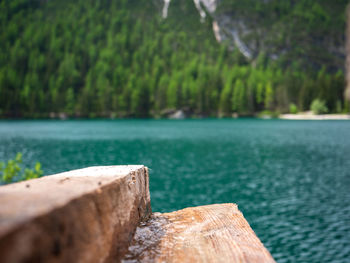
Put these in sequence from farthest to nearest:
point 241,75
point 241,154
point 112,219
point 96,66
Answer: point 96,66 → point 241,75 → point 241,154 → point 112,219

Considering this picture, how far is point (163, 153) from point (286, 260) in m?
23.6

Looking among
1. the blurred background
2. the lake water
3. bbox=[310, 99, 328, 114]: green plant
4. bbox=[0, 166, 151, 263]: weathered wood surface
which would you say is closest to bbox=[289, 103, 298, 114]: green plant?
the blurred background

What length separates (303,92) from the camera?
4825 inches

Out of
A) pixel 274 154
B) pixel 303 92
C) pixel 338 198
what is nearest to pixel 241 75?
pixel 303 92

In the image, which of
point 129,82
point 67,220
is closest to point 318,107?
point 129,82

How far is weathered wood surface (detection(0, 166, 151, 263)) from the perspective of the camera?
4.13 ft

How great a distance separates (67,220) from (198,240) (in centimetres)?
155

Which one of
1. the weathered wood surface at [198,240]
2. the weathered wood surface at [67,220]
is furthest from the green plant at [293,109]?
the weathered wood surface at [67,220]

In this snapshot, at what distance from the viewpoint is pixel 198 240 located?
8.90 ft

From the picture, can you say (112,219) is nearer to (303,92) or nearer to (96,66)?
(303,92)

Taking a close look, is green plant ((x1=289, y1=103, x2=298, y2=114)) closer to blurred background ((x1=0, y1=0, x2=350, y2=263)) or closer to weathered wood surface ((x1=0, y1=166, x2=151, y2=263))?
blurred background ((x1=0, y1=0, x2=350, y2=263))

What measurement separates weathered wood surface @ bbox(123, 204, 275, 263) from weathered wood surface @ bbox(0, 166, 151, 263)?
0.26 m

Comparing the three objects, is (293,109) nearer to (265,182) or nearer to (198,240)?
(265,182)

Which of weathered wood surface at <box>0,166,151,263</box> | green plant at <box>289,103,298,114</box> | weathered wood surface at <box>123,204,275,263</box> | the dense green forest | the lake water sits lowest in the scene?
the lake water
